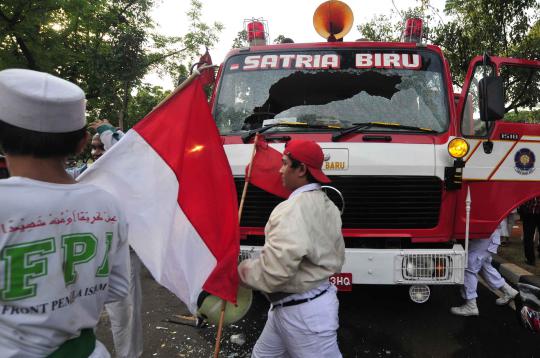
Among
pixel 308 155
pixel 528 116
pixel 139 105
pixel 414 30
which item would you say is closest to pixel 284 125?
pixel 308 155

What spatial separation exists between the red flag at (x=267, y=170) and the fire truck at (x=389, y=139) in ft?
1.31

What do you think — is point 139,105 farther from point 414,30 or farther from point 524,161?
point 524,161

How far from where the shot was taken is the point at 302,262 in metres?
2.19

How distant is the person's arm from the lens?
6.61ft

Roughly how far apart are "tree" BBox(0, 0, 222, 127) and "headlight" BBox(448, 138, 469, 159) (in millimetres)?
12147

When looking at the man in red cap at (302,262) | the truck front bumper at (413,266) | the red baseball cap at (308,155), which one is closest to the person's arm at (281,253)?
the man in red cap at (302,262)

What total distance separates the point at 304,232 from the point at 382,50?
294 centimetres

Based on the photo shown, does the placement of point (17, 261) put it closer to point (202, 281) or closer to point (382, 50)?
point (202, 281)

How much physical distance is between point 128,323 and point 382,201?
234 cm

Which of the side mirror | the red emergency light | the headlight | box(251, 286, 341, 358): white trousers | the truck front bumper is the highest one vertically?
the red emergency light

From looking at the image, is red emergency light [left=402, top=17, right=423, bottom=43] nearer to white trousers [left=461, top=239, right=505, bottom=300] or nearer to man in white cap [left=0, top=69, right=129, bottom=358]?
white trousers [left=461, top=239, right=505, bottom=300]

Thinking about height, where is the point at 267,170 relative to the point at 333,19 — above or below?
below

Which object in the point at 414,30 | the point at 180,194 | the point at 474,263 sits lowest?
the point at 474,263

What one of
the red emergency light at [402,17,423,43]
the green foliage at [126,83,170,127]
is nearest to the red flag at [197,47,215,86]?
the red emergency light at [402,17,423,43]
